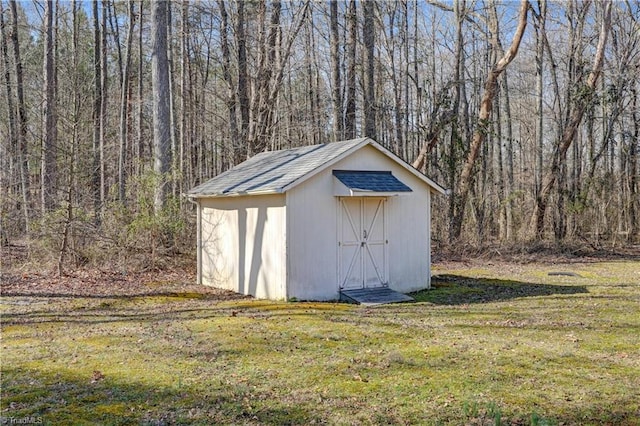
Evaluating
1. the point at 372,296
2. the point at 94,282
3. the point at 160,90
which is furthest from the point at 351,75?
the point at 94,282

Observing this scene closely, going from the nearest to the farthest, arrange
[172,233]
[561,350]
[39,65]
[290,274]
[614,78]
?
[561,350] → [290,274] → [172,233] → [614,78] → [39,65]

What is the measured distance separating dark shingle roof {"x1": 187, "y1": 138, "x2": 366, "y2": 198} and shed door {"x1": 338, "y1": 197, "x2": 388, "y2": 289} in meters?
1.05

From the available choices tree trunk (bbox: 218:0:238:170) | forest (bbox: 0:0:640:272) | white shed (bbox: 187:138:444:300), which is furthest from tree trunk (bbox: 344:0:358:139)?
white shed (bbox: 187:138:444:300)

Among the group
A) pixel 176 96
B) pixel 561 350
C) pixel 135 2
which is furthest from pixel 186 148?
pixel 561 350

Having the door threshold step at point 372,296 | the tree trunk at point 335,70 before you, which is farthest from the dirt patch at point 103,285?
the tree trunk at point 335,70

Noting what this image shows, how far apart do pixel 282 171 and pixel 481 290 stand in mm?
5140

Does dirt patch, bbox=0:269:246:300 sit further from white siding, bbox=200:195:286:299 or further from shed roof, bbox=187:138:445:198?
shed roof, bbox=187:138:445:198

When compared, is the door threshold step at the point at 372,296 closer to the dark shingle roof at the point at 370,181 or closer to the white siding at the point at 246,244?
the white siding at the point at 246,244

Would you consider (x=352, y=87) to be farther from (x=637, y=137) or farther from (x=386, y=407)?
(x=386, y=407)

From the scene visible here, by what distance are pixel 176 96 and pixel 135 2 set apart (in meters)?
4.17

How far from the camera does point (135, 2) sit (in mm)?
23172

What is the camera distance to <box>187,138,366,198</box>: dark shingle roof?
10438 mm

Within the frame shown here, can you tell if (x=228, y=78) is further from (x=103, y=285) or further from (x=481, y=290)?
(x=481, y=290)

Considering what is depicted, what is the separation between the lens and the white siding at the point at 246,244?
34.1 ft
